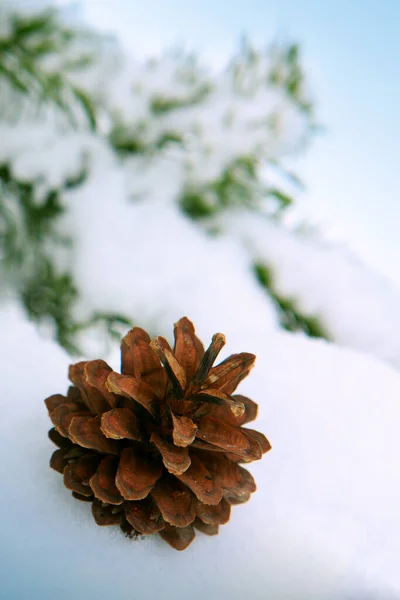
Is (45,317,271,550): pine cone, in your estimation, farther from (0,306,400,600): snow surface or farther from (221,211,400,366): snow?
(221,211,400,366): snow

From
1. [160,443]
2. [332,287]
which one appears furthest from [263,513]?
[332,287]

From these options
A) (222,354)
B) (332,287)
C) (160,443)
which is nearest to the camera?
(160,443)

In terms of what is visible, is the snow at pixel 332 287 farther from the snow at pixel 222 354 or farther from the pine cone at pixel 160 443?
the pine cone at pixel 160 443

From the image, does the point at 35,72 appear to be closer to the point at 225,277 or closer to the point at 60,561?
the point at 225,277

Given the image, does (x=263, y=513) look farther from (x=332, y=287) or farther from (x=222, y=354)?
(x=332, y=287)

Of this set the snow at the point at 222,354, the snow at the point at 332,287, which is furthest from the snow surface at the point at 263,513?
the snow at the point at 332,287

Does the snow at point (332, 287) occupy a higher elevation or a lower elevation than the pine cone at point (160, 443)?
higher
